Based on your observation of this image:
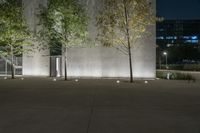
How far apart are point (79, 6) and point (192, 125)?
2602cm

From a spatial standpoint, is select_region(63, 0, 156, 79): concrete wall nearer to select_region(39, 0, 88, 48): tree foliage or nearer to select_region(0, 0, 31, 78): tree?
select_region(39, 0, 88, 48): tree foliage

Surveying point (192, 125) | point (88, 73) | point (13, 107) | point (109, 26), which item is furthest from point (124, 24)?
point (192, 125)

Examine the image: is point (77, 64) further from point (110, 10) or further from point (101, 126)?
point (101, 126)

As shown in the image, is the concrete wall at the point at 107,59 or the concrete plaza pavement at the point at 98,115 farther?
the concrete wall at the point at 107,59

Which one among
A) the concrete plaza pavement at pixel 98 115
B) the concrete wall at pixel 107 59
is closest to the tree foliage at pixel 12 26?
the concrete wall at pixel 107 59

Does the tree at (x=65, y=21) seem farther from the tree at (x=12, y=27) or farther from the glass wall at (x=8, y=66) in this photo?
the glass wall at (x=8, y=66)

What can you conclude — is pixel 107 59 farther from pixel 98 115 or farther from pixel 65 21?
pixel 98 115

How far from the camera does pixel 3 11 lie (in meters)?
36.2

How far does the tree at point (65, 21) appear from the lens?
34906 mm

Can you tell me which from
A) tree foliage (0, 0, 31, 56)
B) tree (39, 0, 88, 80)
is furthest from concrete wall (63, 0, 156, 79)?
tree foliage (0, 0, 31, 56)

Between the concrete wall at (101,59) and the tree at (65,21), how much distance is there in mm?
3310

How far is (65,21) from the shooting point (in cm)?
3497

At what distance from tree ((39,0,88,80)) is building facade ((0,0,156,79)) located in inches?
134

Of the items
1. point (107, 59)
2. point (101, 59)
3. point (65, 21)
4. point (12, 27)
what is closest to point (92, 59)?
point (101, 59)
